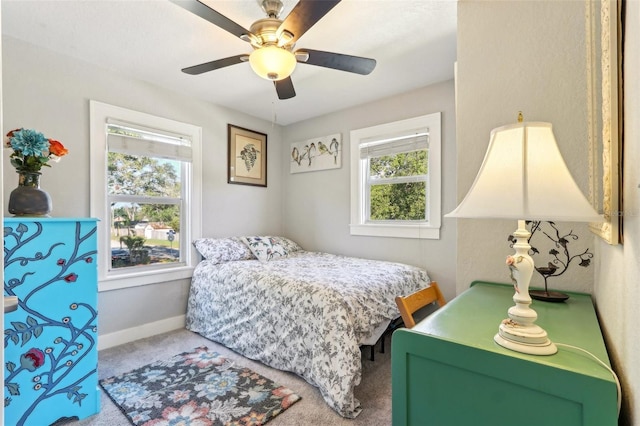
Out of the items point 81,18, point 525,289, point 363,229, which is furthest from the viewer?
point 363,229

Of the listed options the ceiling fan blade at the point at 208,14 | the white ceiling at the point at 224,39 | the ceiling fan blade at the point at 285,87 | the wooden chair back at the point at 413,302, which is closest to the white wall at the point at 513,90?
the wooden chair back at the point at 413,302

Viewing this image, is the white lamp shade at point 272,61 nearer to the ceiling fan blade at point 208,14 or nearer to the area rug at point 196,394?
the ceiling fan blade at point 208,14

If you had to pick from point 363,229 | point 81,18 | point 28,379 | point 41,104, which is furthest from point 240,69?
point 28,379

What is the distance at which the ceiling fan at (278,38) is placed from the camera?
1.47 m

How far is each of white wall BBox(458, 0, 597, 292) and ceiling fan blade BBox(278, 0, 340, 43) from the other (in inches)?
31.0

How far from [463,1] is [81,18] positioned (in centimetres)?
234

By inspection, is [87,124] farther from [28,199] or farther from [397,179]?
[397,179]

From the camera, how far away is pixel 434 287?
1.71m

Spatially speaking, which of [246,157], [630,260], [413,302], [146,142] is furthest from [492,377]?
[246,157]

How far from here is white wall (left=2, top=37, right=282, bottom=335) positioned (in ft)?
7.38

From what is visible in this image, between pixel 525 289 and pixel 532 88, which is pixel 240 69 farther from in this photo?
pixel 525 289

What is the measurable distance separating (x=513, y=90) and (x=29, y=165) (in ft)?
9.07

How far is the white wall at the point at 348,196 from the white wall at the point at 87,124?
29.5 inches

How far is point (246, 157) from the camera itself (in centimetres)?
377
